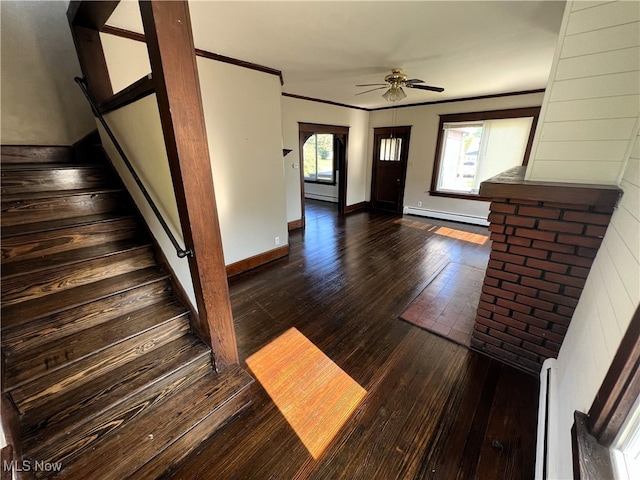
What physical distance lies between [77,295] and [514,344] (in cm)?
304

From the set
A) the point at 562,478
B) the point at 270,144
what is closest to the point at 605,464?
the point at 562,478

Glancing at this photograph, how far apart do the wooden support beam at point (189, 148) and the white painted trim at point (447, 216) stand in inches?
221

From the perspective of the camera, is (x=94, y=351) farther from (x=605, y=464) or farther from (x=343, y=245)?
(x=343, y=245)

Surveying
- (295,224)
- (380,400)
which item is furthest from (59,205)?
(295,224)

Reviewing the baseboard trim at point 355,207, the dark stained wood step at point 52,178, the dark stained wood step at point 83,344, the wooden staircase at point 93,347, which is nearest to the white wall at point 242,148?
the dark stained wood step at point 52,178

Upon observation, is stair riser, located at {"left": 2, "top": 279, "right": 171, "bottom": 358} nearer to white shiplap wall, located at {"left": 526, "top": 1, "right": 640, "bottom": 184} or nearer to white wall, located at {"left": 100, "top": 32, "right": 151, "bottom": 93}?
white wall, located at {"left": 100, "top": 32, "right": 151, "bottom": 93}

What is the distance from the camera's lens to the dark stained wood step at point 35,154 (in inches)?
91.0

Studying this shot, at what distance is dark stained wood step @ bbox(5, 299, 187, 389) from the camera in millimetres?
1308

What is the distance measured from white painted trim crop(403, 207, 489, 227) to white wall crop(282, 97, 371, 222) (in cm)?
→ 139

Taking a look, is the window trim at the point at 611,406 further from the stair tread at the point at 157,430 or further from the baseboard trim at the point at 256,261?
the baseboard trim at the point at 256,261

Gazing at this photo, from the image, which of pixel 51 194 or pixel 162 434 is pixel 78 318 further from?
pixel 51 194

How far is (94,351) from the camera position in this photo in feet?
4.71

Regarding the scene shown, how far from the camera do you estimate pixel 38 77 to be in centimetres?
241

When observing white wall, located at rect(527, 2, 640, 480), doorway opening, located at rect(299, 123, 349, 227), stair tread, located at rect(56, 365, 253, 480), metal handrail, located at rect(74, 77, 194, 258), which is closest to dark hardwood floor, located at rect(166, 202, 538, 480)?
stair tread, located at rect(56, 365, 253, 480)
